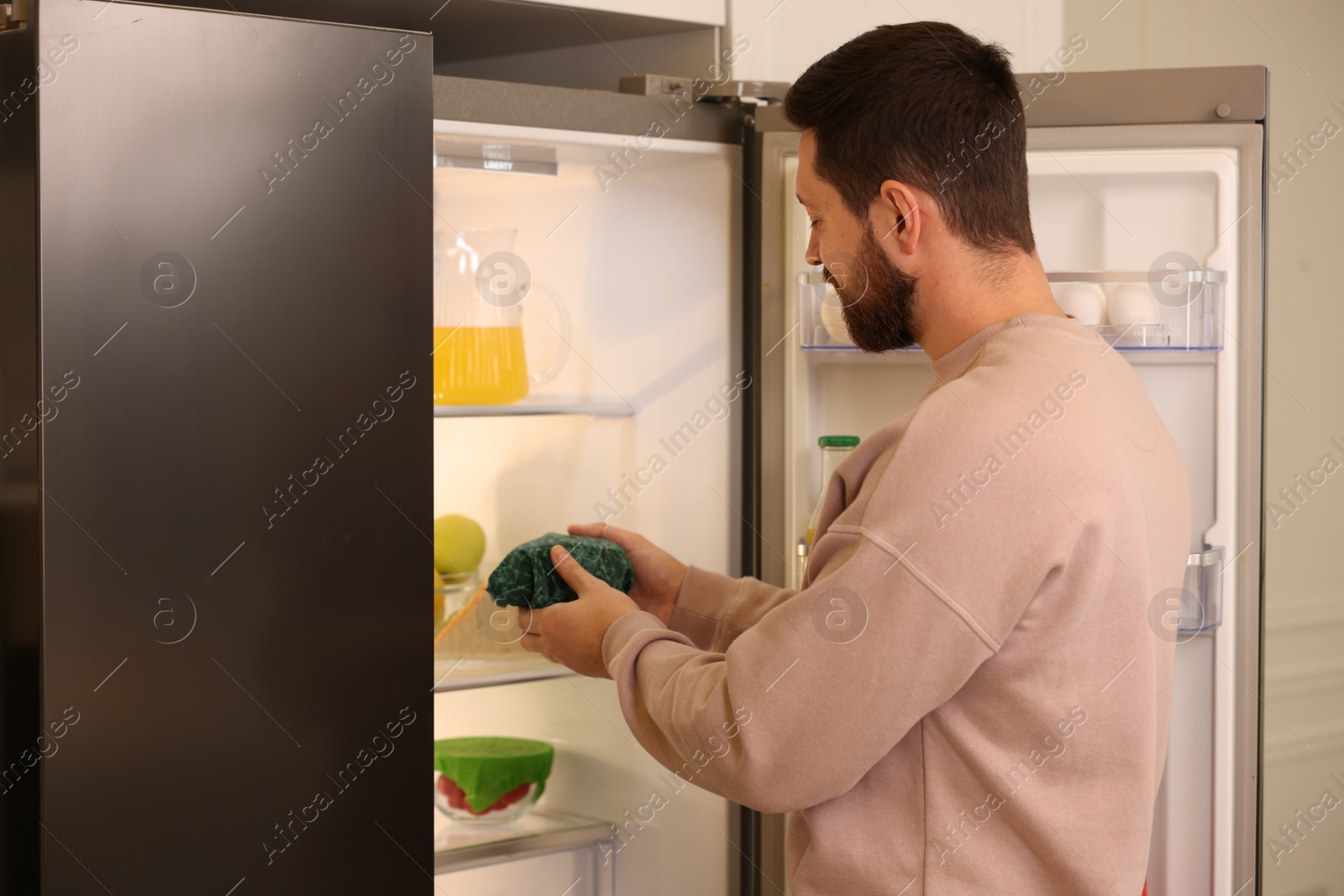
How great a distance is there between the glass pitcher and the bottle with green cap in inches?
17.1

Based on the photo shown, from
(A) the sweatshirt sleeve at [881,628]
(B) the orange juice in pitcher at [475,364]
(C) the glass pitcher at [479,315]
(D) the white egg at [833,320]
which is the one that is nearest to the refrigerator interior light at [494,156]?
(C) the glass pitcher at [479,315]

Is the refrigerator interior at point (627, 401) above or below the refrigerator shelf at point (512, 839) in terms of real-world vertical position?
above

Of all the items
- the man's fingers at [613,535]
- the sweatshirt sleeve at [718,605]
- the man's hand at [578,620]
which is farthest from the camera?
the man's fingers at [613,535]

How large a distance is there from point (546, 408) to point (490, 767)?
1.67ft

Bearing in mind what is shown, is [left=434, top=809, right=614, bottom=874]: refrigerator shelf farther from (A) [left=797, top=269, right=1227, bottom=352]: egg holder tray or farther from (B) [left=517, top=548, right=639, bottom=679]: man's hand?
(A) [left=797, top=269, right=1227, bottom=352]: egg holder tray

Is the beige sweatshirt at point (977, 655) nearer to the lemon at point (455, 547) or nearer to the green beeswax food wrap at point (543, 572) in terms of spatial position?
the green beeswax food wrap at point (543, 572)

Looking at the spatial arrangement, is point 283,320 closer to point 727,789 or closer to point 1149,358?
point 727,789

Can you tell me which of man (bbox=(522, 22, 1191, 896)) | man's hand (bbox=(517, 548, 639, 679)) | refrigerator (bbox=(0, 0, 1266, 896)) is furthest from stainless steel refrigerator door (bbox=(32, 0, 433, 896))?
man (bbox=(522, 22, 1191, 896))

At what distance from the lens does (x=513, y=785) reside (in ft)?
5.39

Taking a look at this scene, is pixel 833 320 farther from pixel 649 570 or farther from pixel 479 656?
pixel 479 656

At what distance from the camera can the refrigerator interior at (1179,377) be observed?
1.46m

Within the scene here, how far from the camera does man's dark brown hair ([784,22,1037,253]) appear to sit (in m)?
1.00

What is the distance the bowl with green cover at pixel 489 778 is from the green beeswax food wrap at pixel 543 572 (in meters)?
0.41

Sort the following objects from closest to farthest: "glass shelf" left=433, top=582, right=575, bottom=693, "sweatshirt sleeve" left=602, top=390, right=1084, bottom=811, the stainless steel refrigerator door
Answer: "sweatshirt sleeve" left=602, top=390, right=1084, bottom=811
the stainless steel refrigerator door
"glass shelf" left=433, top=582, right=575, bottom=693
